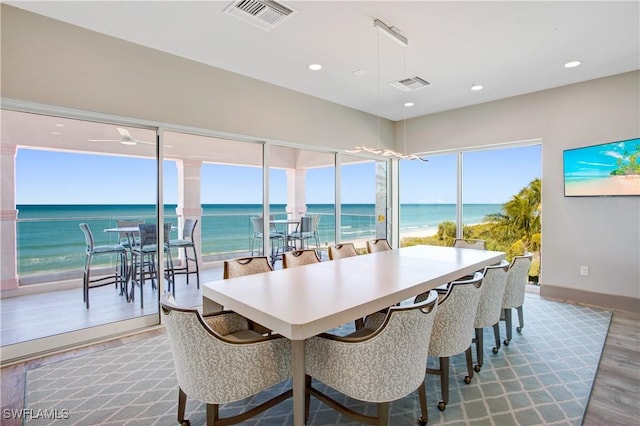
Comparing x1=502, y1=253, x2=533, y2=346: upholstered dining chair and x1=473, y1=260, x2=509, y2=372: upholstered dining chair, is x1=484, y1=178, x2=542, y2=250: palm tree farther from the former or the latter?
x1=473, y1=260, x2=509, y2=372: upholstered dining chair

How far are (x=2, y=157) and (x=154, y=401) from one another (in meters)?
2.60

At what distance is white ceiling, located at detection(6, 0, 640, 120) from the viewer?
269cm

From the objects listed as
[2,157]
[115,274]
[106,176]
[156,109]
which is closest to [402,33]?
[156,109]

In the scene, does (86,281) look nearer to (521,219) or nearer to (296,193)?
(296,193)

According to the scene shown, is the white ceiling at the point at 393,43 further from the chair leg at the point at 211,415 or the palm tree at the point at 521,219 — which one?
the chair leg at the point at 211,415

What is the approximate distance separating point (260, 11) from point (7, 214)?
2.95 m

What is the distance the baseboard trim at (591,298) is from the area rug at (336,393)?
4.56 ft

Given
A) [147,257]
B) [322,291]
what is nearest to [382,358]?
[322,291]

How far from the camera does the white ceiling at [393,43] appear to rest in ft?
8.83

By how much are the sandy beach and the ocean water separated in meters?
1.17

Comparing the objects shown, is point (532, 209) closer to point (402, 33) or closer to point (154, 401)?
point (402, 33)

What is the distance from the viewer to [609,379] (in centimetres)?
251

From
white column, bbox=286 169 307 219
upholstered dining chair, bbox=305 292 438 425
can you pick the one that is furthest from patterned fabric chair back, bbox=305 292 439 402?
white column, bbox=286 169 307 219

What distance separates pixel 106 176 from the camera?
356 centimetres
